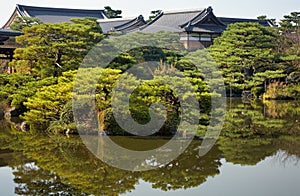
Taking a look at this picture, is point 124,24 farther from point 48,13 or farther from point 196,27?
point 48,13

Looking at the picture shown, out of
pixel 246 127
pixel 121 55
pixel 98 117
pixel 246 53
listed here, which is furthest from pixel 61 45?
pixel 246 53

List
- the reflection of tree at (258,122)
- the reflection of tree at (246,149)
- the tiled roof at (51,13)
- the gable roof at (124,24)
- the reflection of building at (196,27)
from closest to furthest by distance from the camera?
the reflection of tree at (246,149), the reflection of tree at (258,122), the reflection of building at (196,27), the gable roof at (124,24), the tiled roof at (51,13)

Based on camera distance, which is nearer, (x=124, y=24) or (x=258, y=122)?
(x=258, y=122)

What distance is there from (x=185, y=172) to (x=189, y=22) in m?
17.7

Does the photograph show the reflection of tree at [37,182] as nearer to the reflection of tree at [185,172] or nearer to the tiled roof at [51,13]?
the reflection of tree at [185,172]

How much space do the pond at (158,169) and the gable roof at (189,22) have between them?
14.2 meters

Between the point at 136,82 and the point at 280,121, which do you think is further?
the point at 280,121

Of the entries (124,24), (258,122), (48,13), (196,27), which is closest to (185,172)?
(258,122)

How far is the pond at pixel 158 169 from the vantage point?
5.97 meters

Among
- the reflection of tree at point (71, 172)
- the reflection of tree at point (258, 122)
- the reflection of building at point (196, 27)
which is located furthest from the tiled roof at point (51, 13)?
the reflection of tree at point (71, 172)

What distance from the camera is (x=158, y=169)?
7008 mm

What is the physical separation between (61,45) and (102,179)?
6.45 metres

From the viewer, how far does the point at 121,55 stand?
491 inches

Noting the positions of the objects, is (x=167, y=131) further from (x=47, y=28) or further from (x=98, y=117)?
(x=47, y=28)
